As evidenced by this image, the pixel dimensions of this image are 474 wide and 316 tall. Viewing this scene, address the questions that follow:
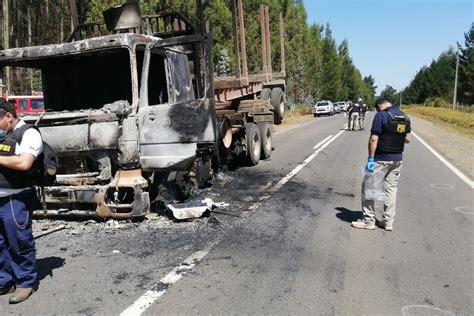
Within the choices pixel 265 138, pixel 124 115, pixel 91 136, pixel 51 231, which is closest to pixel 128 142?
pixel 124 115

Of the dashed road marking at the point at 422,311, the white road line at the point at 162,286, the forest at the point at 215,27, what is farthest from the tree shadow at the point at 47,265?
the forest at the point at 215,27

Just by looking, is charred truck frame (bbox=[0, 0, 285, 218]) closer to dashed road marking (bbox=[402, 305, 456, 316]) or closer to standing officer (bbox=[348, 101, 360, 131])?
dashed road marking (bbox=[402, 305, 456, 316])

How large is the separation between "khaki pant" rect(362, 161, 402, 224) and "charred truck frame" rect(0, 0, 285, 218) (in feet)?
7.76

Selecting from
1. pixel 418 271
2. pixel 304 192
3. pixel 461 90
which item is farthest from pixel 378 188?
pixel 461 90

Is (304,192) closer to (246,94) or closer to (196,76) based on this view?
(196,76)

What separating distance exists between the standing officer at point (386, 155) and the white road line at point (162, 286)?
2.29 metres

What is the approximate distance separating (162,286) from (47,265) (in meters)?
1.43

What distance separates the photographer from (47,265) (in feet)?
15.8

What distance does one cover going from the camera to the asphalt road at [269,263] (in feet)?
12.7

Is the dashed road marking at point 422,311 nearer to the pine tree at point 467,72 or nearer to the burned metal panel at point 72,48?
the burned metal panel at point 72,48

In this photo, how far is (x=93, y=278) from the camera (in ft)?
14.5

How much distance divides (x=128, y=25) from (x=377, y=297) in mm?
5564

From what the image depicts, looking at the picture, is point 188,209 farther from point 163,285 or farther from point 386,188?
point 386,188

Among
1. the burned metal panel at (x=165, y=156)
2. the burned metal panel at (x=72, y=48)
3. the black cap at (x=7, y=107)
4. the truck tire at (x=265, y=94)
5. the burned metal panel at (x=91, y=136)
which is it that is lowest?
the burned metal panel at (x=165, y=156)
